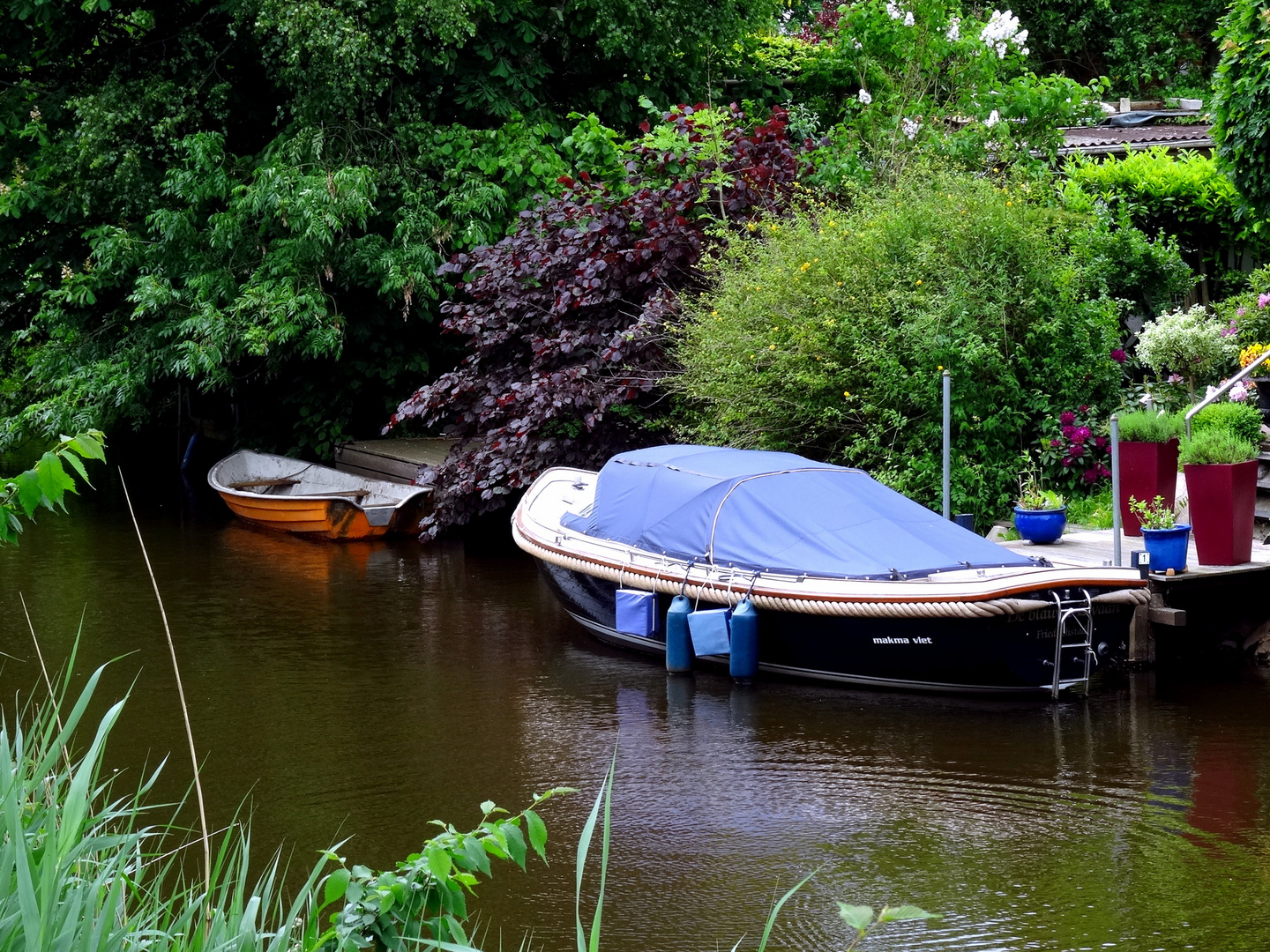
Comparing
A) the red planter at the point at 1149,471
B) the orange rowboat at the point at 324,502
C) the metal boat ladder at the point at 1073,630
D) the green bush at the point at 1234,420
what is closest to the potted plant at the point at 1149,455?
the red planter at the point at 1149,471

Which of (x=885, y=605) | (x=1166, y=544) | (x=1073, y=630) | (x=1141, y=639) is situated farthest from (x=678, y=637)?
(x=1166, y=544)

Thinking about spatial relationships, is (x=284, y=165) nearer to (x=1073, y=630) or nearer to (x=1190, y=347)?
(x=1190, y=347)

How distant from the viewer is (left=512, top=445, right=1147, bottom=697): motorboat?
8.73 m

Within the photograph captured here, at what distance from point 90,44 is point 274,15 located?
15.6ft

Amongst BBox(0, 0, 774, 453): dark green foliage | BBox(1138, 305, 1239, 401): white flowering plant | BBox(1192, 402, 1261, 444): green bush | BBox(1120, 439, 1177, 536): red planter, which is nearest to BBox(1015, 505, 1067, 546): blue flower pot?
BBox(1120, 439, 1177, 536): red planter

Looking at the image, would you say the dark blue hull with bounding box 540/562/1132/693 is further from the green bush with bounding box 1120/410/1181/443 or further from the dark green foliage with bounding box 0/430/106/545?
the dark green foliage with bounding box 0/430/106/545

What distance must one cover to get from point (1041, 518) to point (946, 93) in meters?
8.99

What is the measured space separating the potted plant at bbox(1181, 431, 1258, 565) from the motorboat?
3.51 feet

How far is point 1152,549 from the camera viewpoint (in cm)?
933

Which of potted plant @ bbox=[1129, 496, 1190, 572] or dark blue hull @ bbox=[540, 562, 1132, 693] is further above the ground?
potted plant @ bbox=[1129, 496, 1190, 572]

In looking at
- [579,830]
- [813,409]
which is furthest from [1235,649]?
[579,830]

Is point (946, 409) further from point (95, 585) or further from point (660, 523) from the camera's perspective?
point (95, 585)

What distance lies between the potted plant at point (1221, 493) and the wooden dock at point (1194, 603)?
135 mm

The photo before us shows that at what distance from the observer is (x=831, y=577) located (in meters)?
9.26
